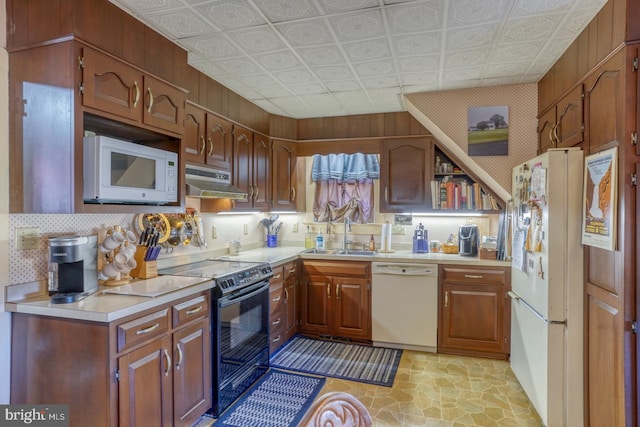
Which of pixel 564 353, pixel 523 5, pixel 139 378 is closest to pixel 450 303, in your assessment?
pixel 564 353

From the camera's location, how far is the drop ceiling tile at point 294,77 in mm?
2742

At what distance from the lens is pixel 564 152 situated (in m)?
2.01

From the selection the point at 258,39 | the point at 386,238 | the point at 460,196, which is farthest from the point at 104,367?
the point at 460,196

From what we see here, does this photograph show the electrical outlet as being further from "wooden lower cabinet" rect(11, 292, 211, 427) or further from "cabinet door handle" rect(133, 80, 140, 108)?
"cabinet door handle" rect(133, 80, 140, 108)

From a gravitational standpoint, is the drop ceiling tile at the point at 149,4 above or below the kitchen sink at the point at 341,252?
above

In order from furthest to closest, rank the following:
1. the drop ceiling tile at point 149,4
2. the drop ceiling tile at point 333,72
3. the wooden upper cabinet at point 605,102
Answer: the drop ceiling tile at point 333,72
the drop ceiling tile at point 149,4
the wooden upper cabinet at point 605,102

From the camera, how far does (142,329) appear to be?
172 centimetres

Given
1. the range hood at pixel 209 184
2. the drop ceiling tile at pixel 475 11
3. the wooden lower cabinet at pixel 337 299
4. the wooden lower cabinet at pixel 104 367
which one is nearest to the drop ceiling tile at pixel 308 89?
the range hood at pixel 209 184

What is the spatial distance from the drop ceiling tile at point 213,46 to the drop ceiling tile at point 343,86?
88cm

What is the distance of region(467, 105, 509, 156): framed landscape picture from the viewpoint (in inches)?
121

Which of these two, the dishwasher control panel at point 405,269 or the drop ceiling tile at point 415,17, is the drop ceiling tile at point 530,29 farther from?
the dishwasher control panel at point 405,269

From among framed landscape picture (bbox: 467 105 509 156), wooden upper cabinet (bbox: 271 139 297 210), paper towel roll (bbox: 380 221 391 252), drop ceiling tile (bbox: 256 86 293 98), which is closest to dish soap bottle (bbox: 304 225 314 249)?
wooden upper cabinet (bbox: 271 139 297 210)

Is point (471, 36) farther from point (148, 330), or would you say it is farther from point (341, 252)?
point (148, 330)

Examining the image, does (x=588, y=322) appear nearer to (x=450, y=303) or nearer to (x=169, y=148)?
(x=450, y=303)
